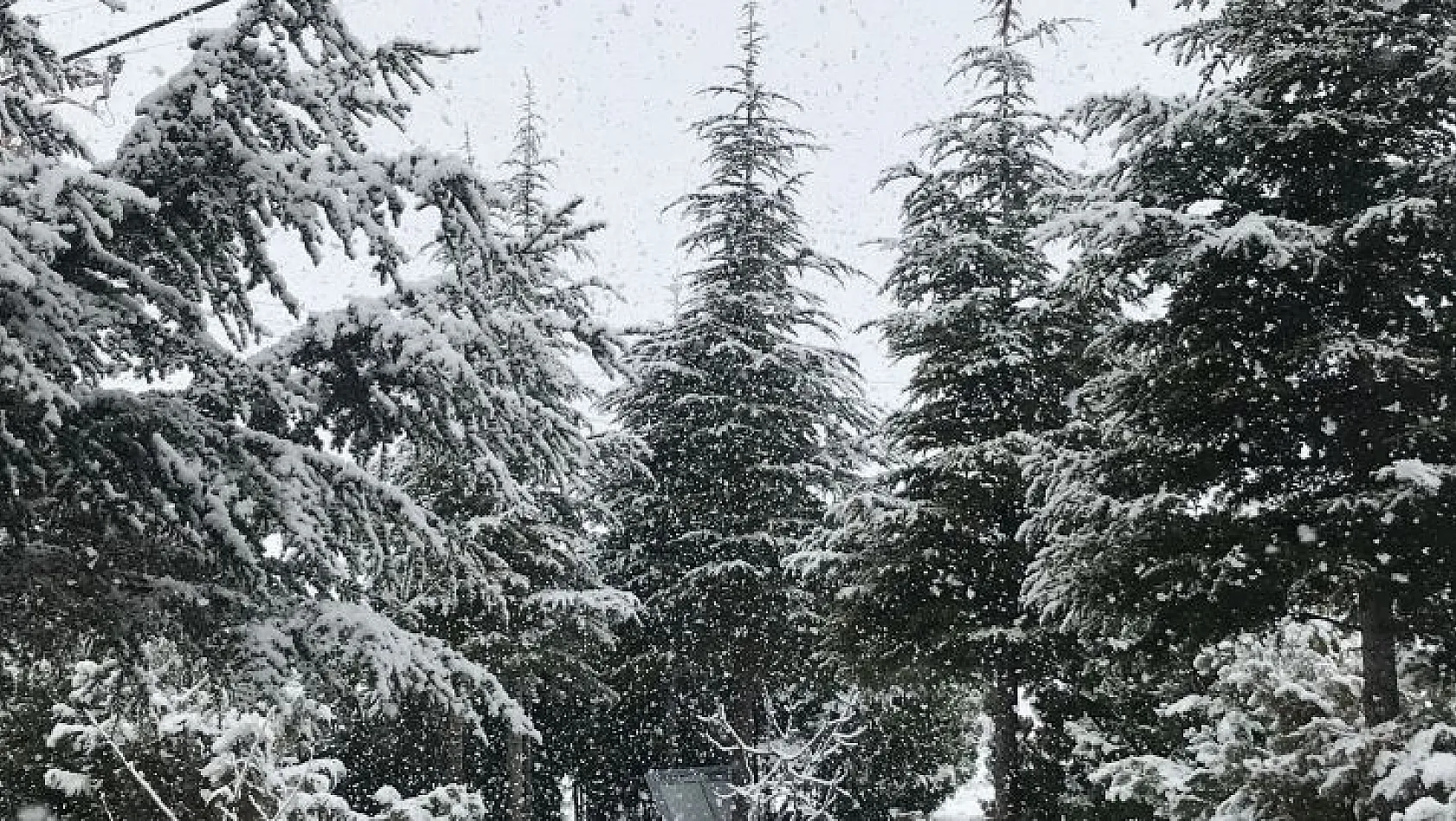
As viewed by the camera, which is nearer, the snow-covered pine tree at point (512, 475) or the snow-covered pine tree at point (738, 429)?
the snow-covered pine tree at point (512, 475)

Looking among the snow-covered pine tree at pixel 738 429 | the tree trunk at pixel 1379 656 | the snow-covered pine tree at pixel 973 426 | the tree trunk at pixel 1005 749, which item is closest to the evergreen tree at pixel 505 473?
the snow-covered pine tree at pixel 738 429

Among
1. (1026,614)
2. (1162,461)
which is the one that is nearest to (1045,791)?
(1026,614)

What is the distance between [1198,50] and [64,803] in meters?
11.9

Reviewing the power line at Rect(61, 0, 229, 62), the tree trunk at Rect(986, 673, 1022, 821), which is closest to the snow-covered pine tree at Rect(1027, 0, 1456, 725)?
the tree trunk at Rect(986, 673, 1022, 821)

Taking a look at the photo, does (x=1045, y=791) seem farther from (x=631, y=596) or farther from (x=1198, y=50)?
Result: (x=1198, y=50)

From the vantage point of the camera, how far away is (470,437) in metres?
5.34

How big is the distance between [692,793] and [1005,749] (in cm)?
639

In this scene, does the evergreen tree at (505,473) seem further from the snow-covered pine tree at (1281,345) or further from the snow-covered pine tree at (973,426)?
the snow-covered pine tree at (1281,345)

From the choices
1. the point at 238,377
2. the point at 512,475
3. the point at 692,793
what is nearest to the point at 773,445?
the point at 512,475

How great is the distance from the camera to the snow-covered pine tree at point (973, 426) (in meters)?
12.3

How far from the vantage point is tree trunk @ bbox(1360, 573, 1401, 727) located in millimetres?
7195

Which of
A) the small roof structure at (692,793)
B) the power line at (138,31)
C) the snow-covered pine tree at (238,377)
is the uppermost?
the power line at (138,31)

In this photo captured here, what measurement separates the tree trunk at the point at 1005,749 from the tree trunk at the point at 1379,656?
5168 mm

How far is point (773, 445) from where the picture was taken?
54.0 feet
